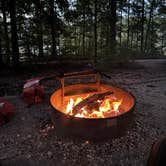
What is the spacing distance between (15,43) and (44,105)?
515 cm

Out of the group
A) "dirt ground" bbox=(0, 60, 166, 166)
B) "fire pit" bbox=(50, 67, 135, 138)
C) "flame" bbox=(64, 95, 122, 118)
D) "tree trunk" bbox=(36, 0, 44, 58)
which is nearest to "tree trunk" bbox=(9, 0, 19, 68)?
"tree trunk" bbox=(36, 0, 44, 58)

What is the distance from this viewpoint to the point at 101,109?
11.0ft

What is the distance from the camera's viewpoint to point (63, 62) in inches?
372

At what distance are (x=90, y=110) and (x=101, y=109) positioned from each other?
253 millimetres

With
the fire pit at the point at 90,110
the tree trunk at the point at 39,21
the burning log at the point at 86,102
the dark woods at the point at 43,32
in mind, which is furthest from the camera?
the tree trunk at the point at 39,21

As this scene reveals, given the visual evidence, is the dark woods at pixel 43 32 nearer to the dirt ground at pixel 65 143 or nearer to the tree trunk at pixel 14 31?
the tree trunk at pixel 14 31

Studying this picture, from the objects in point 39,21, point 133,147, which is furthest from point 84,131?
point 39,21

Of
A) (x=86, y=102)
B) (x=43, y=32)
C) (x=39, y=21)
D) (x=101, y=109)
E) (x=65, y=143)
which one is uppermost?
(x=39, y=21)

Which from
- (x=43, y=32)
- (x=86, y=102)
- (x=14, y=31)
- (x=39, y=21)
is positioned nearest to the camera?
(x=86, y=102)

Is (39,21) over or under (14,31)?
over

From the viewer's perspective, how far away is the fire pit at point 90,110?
2711 mm

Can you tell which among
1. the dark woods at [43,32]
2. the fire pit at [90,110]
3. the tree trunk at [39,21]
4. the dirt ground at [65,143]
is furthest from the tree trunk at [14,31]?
the fire pit at [90,110]

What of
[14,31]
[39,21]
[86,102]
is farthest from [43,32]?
[86,102]

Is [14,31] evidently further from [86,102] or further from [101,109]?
[101,109]
